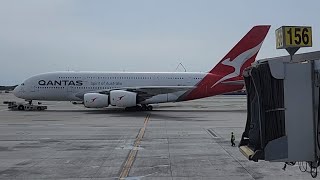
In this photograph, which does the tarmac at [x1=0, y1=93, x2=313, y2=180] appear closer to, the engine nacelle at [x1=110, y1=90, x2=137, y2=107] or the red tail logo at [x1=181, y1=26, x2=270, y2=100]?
the engine nacelle at [x1=110, y1=90, x2=137, y2=107]

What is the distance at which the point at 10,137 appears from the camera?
17.6m

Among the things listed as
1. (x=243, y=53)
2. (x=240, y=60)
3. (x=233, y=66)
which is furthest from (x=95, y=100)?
(x=243, y=53)

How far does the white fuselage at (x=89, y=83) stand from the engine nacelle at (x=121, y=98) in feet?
8.35

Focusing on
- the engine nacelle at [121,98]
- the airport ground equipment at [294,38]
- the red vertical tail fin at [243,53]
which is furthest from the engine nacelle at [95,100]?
the airport ground equipment at [294,38]

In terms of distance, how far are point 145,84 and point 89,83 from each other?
5.13 m

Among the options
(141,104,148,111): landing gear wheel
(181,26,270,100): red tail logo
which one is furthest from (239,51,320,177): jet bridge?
(141,104,148,111): landing gear wheel

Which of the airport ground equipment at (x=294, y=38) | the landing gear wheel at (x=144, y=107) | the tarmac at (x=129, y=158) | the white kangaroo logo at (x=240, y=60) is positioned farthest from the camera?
the landing gear wheel at (x=144, y=107)

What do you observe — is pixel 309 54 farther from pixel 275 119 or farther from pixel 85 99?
pixel 85 99

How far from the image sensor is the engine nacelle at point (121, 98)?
34.8 metres

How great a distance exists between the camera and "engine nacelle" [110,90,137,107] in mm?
34750

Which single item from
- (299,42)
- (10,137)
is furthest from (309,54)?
(10,137)

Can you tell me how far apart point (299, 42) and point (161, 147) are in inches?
341

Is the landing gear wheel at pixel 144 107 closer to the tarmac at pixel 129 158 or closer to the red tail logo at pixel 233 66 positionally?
the red tail logo at pixel 233 66

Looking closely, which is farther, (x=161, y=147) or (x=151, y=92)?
(x=151, y=92)
